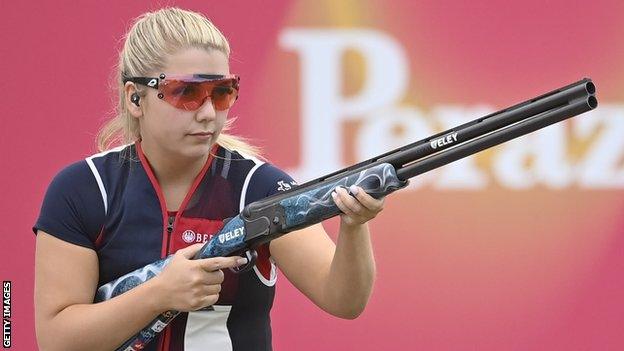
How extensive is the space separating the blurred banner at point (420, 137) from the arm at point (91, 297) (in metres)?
1.46

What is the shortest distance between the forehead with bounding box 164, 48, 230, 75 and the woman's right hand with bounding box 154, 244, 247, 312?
384 millimetres

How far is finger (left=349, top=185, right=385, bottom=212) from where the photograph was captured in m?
2.07

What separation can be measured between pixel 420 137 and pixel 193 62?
64.0 inches

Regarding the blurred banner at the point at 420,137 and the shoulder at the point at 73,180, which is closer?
the shoulder at the point at 73,180

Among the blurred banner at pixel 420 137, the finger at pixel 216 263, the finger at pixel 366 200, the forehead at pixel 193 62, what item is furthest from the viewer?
the blurred banner at pixel 420 137

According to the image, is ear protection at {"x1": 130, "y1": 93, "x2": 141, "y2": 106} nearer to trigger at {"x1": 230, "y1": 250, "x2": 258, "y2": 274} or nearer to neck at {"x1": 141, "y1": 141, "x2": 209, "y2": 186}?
neck at {"x1": 141, "y1": 141, "x2": 209, "y2": 186}

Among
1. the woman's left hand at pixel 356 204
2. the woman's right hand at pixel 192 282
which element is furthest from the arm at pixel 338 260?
the woman's right hand at pixel 192 282

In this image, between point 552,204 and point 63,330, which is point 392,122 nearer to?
point 552,204

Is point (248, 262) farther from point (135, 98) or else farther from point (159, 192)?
point (135, 98)

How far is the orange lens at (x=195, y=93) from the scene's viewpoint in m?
2.29

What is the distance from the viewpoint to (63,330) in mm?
2312

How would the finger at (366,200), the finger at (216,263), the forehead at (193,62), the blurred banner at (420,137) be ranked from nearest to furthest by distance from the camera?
1. the finger at (366,200)
2. the finger at (216,263)
3. the forehead at (193,62)
4. the blurred banner at (420,137)

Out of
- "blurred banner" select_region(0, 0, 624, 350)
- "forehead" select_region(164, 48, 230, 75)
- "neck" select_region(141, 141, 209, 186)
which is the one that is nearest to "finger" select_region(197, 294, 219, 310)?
"neck" select_region(141, 141, 209, 186)

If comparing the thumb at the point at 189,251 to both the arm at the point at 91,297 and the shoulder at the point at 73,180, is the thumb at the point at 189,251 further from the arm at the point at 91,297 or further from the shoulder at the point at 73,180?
the shoulder at the point at 73,180
